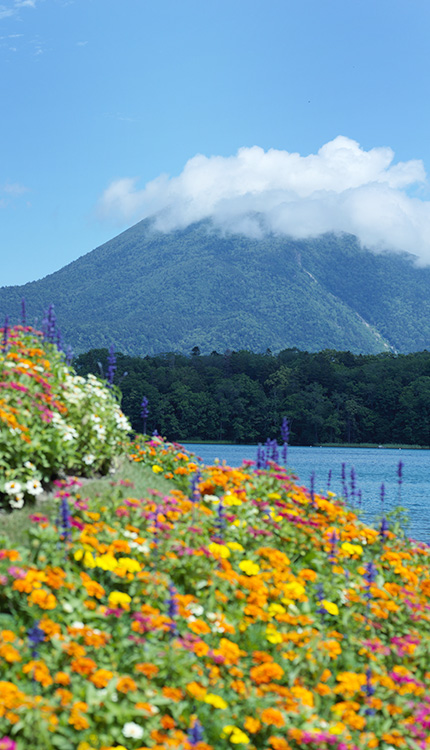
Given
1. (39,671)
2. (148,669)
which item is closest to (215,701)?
(148,669)

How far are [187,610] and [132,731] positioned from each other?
3.40 feet

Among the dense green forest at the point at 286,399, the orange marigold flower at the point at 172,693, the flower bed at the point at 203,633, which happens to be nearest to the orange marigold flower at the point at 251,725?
the flower bed at the point at 203,633

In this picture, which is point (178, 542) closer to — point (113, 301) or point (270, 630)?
point (270, 630)

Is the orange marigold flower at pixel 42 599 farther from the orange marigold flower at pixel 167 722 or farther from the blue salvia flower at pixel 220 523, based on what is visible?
the blue salvia flower at pixel 220 523

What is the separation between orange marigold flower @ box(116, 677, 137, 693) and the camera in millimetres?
3808

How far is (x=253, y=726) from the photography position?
3906 millimetres

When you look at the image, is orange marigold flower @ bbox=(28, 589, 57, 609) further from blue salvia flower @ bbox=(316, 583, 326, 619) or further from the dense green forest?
the dense green forest

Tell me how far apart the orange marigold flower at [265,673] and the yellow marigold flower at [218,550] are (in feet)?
3.84

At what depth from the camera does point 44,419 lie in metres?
6.20

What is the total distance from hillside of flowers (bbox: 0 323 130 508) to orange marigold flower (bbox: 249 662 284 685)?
2.34 metres

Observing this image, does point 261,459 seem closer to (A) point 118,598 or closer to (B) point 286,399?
(A) point 118,598

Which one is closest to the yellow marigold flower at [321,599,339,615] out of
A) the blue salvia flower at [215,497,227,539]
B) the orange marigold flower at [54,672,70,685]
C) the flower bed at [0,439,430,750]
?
the flower bed at [0,439,430,750]

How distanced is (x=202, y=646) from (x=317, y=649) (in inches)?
37.3

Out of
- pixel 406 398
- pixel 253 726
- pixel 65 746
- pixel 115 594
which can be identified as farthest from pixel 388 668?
pixel 406 398
